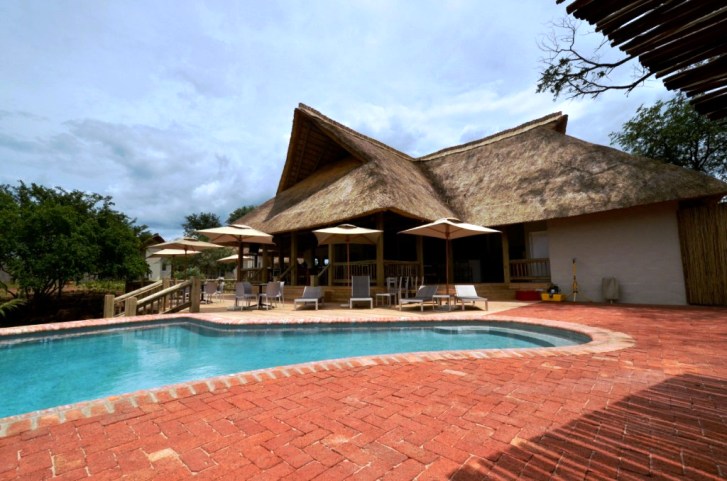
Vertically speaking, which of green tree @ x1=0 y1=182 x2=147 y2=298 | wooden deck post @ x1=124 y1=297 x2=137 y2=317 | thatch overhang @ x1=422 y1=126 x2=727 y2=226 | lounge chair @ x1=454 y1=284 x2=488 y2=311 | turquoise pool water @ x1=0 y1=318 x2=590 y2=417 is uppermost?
thatch overhang @ x1=422 y1=126 x2=727 y2=226

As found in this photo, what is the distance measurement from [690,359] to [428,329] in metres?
4.28

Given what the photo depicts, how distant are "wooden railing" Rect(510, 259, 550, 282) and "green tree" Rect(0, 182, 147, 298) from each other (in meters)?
17.1

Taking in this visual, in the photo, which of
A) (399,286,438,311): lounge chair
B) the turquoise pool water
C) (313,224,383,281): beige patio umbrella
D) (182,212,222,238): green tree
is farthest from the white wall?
(182,212,222,238): green tree

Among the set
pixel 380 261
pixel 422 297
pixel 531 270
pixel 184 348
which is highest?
pixel 380 261

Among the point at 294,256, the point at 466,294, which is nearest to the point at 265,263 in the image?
the point at 294,256

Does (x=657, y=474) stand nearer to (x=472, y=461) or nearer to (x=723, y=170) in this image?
(x=472, y=461)

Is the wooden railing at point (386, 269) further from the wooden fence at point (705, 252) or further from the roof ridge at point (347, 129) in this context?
the wooden fence at point (705, 252)

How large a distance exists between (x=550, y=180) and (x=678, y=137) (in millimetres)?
10558

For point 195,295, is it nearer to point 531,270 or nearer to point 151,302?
point 151,302

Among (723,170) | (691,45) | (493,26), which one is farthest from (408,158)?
(691,45)

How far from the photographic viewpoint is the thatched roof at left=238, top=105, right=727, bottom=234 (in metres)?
10.9

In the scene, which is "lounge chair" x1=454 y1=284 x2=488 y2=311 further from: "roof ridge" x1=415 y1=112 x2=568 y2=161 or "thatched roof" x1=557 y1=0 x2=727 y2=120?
"roof ridge" x1=415 y1=112 x2=568 y2=161

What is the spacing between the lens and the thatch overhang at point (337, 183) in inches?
477

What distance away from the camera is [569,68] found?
9.73m
